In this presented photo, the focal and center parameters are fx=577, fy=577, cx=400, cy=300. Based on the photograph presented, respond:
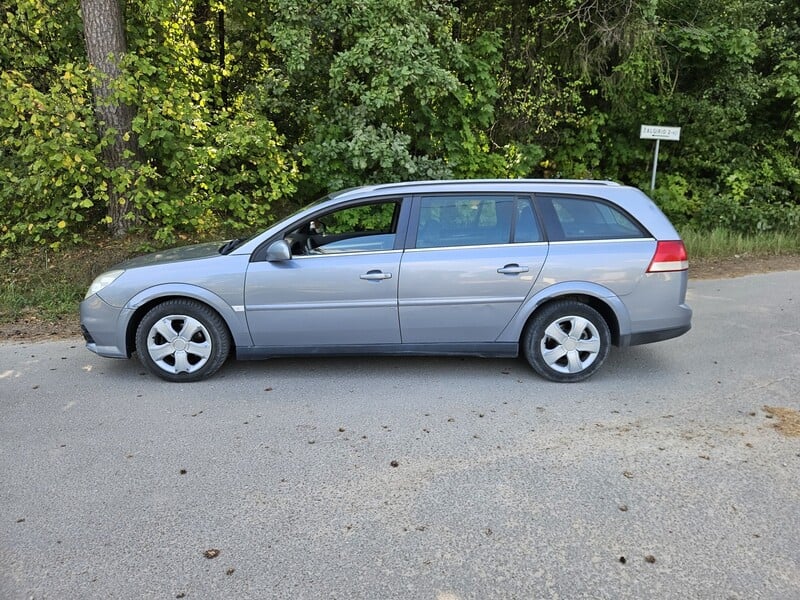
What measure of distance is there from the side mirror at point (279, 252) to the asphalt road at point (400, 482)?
103 cm

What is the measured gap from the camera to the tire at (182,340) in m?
4.64

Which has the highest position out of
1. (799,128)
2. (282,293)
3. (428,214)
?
(799,128)

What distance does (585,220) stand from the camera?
15.4ft

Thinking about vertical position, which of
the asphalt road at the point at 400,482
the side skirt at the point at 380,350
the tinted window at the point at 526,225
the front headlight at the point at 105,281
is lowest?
the asphalt road at the point at 400,482

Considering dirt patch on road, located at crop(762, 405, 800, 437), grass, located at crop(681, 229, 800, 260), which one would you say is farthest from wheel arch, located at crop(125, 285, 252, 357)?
grass, located at crop(681, 229, 800, 260)

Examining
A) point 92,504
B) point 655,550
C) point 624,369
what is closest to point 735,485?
point 655,550

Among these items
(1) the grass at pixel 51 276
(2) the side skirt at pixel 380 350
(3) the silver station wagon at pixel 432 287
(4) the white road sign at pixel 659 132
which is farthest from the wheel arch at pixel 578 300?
(4) the white road sign at pixel 659 132

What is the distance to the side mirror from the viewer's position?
448 cm

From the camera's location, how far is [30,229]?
297 inches

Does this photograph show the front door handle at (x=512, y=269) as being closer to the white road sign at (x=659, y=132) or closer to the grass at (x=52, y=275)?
the grass at (x=52, y=275)

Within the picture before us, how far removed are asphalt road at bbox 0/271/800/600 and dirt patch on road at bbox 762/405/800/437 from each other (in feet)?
0.24

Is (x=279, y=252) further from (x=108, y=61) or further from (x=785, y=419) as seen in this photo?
(x=108, y=61)

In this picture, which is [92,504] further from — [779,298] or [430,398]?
[779,298]

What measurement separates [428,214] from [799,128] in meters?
11.1
